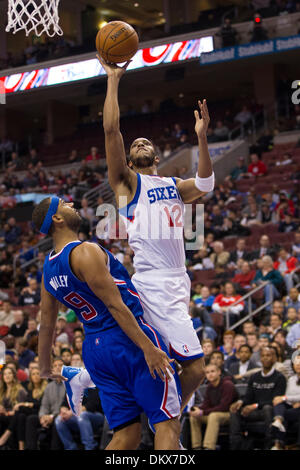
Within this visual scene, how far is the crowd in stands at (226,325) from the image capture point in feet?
29.1

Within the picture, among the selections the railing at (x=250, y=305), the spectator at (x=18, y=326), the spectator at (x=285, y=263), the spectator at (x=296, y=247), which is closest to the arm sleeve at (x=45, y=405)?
the railing at (x=250, y=305)

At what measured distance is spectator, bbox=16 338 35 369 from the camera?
460 inches

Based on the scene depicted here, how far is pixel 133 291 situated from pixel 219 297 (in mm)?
7430

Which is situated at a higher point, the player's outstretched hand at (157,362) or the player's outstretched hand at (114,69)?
the player's outstretched hand at (114,69)

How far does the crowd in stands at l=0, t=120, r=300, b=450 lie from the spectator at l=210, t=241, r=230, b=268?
2 cm

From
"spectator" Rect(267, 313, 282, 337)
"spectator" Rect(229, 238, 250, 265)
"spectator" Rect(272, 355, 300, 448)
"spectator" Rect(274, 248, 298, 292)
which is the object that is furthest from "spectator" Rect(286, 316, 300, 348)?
"spectator" Rect(229, 238, 250, 265)

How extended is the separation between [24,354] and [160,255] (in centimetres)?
741

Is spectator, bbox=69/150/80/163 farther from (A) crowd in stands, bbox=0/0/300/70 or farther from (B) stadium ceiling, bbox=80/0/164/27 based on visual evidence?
(B) stadium ceiling, bbox=80/0/164/27

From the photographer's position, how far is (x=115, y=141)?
458 cm

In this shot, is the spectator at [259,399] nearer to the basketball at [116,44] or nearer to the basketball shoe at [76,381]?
the basketball shoe at [76,381]

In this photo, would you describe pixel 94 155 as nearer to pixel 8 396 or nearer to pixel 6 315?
pixel 6 315

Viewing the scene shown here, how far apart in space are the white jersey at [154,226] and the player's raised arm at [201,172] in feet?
0.41

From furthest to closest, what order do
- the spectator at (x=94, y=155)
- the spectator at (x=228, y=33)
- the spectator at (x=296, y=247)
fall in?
the spectator at (x=94, y=155), the spectator at (x=228, y=33), the spectator at (x=296, y=247)

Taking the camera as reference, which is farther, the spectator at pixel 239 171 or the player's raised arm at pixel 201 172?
the spectator at pixel 239 171
